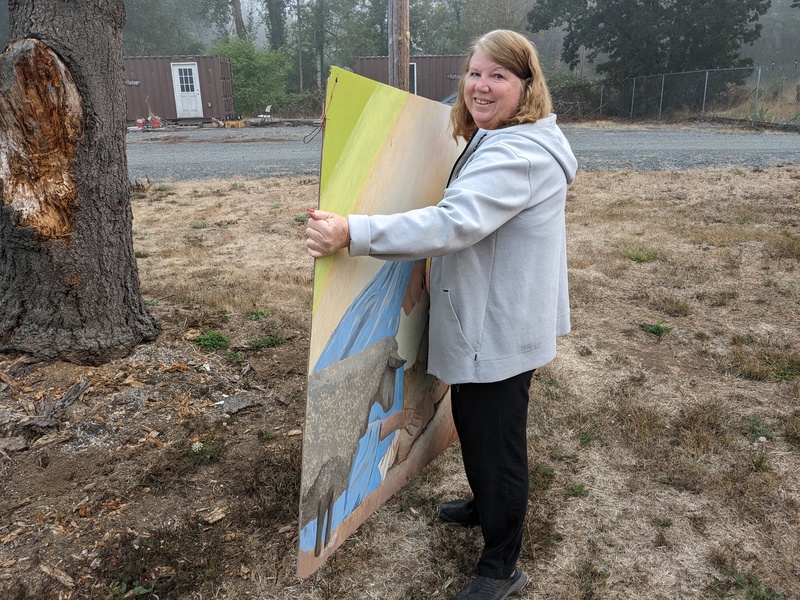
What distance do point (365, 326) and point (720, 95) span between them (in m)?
29.2

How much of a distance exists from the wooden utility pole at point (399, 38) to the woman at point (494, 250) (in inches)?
181

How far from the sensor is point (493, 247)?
1769 millimetres

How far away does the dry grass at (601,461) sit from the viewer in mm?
2311

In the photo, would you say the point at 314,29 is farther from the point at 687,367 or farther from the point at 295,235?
the point at 687,367

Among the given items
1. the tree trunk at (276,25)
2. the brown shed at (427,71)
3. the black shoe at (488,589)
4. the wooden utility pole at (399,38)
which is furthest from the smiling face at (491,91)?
the tree trunk at (276,25)

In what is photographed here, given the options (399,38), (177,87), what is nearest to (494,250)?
(399,38)

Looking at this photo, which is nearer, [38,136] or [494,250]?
[494,250]

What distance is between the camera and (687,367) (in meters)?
3.98

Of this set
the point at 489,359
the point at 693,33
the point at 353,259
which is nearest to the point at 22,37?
the point at 353,259

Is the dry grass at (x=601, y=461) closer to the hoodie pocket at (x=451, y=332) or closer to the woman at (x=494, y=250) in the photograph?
the woman at (x=494, y=250)

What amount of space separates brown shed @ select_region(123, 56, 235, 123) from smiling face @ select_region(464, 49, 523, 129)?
29246 millimetres

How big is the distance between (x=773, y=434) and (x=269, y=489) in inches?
102

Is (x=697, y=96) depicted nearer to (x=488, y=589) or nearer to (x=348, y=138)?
(x=488, y=589)

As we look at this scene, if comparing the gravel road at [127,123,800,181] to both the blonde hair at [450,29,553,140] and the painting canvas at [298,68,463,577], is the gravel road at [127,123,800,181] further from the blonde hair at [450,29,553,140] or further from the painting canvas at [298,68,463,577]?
the blonde hair at [450,29,553,140]
